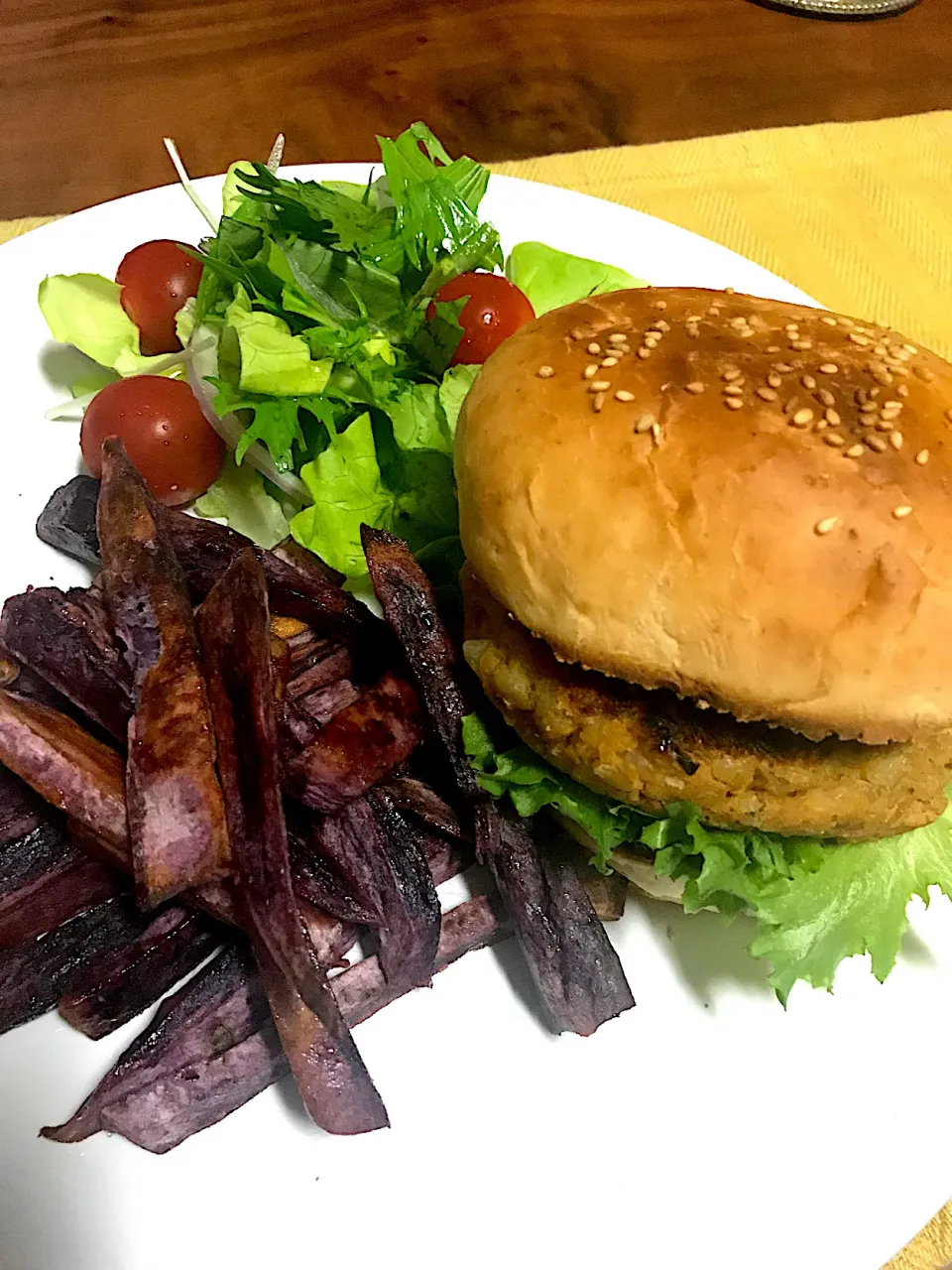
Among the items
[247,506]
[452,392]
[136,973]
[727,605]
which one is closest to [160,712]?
[136,973]

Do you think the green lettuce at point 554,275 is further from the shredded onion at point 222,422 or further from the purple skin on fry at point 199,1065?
the purple skin on fry at point 199,1065

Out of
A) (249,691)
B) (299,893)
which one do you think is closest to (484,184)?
(249,691)

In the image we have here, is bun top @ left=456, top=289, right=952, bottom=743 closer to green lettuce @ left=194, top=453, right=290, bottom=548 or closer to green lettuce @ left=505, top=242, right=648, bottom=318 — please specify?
green lettuce @ left=194, top=453, right=290, bottom=548

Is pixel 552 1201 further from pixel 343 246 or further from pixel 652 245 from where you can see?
pixel 652 245

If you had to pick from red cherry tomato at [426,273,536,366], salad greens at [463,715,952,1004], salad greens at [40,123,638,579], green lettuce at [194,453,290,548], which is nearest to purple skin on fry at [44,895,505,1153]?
salad greens at [463,715,952,1004]

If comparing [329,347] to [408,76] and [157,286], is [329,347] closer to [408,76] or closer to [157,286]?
[157,286]

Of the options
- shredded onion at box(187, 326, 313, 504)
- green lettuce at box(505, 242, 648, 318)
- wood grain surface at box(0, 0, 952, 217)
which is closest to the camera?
shredded onion at box(187, 326, 313, 504)

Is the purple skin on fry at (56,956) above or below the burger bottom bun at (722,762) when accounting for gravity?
above

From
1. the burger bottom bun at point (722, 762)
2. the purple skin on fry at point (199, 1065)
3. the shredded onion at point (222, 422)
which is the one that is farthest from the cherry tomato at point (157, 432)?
the purple skin on fry at point (199, 1065)
